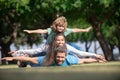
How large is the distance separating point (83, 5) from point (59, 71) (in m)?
32.0

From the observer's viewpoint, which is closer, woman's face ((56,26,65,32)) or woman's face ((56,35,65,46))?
woman's face ((56,35,65,46))

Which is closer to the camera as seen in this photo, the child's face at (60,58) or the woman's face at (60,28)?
the child's face at (60,58)

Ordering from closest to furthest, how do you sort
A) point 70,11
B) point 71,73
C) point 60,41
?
point 71,73
point 60,41
point 70,11

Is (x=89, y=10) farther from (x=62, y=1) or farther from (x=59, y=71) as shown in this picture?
(x=59, y=71)

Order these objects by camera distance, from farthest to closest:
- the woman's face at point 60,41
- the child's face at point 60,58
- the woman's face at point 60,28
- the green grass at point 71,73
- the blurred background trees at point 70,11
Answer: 1. the blurred background trees at point 70,11
2. the woman's face at point 60,28
3. the woman's face at point 60,41
4. the child's face at point 60,58
5. the green grass at point 71,73

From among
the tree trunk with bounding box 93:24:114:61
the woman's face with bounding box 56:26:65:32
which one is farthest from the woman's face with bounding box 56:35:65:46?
the tree trunk with bounding box 93:24:114:61

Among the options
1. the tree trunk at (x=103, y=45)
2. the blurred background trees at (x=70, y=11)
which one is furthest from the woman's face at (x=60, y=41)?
A: the tree trunk at (x=103, y=45)

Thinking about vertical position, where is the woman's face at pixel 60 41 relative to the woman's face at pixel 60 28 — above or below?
below

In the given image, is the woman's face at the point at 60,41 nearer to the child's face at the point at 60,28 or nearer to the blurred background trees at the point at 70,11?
the child's face at the point at 60,28

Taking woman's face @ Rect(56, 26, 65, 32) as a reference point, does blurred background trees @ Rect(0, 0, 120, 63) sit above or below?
above

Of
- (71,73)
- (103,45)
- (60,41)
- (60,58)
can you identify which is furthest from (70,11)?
(71,73)

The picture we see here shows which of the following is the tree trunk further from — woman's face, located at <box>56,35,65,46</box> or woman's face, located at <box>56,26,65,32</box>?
woman's face, located at <box>56,35,65,46</box>

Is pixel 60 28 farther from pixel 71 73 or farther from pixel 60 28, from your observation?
pixel 71 73

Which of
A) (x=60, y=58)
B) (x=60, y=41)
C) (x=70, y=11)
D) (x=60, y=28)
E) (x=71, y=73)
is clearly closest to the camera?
(x=71, y=73)
